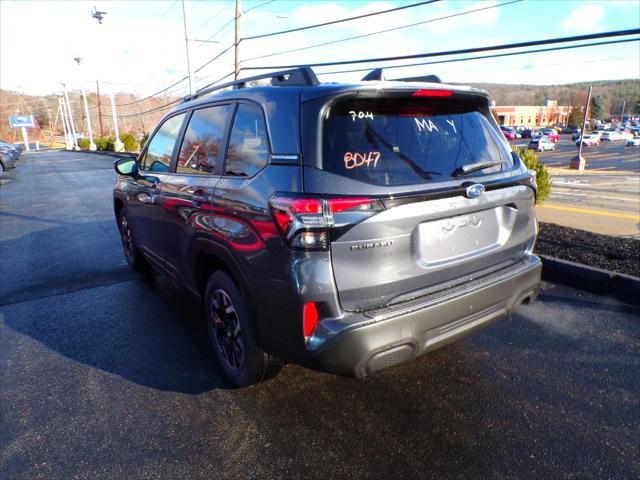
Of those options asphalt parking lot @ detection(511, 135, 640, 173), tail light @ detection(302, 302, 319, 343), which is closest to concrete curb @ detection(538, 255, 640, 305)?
tail light @ detection(302, 302, 319, 343)

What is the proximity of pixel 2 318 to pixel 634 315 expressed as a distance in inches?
234

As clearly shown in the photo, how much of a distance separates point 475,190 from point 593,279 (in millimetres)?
2863

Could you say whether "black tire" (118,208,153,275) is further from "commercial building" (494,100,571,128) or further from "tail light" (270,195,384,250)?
"commercial building" (494,100,571,128)

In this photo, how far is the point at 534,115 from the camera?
139375 mm

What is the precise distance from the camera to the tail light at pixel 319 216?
208cm

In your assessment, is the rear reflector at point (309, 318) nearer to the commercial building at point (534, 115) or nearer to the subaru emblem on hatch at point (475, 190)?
the subaru emblem on hatch at point (475, 190)

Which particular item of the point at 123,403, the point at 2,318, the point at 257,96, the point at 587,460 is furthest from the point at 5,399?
the point at 587,460

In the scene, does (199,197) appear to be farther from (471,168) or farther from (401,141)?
(471,168)

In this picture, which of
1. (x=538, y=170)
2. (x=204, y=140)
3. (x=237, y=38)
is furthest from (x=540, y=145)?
(x=204, y=140)

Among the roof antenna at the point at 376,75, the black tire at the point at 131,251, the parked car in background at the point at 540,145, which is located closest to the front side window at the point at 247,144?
the roof antenna at the point at 376,75

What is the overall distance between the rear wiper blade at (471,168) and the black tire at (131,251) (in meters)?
3.74

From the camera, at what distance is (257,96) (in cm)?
258

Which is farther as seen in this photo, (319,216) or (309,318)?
Answer: (309,318)

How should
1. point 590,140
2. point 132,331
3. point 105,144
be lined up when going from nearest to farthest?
point 132,331
point 105,144
point 590,140
